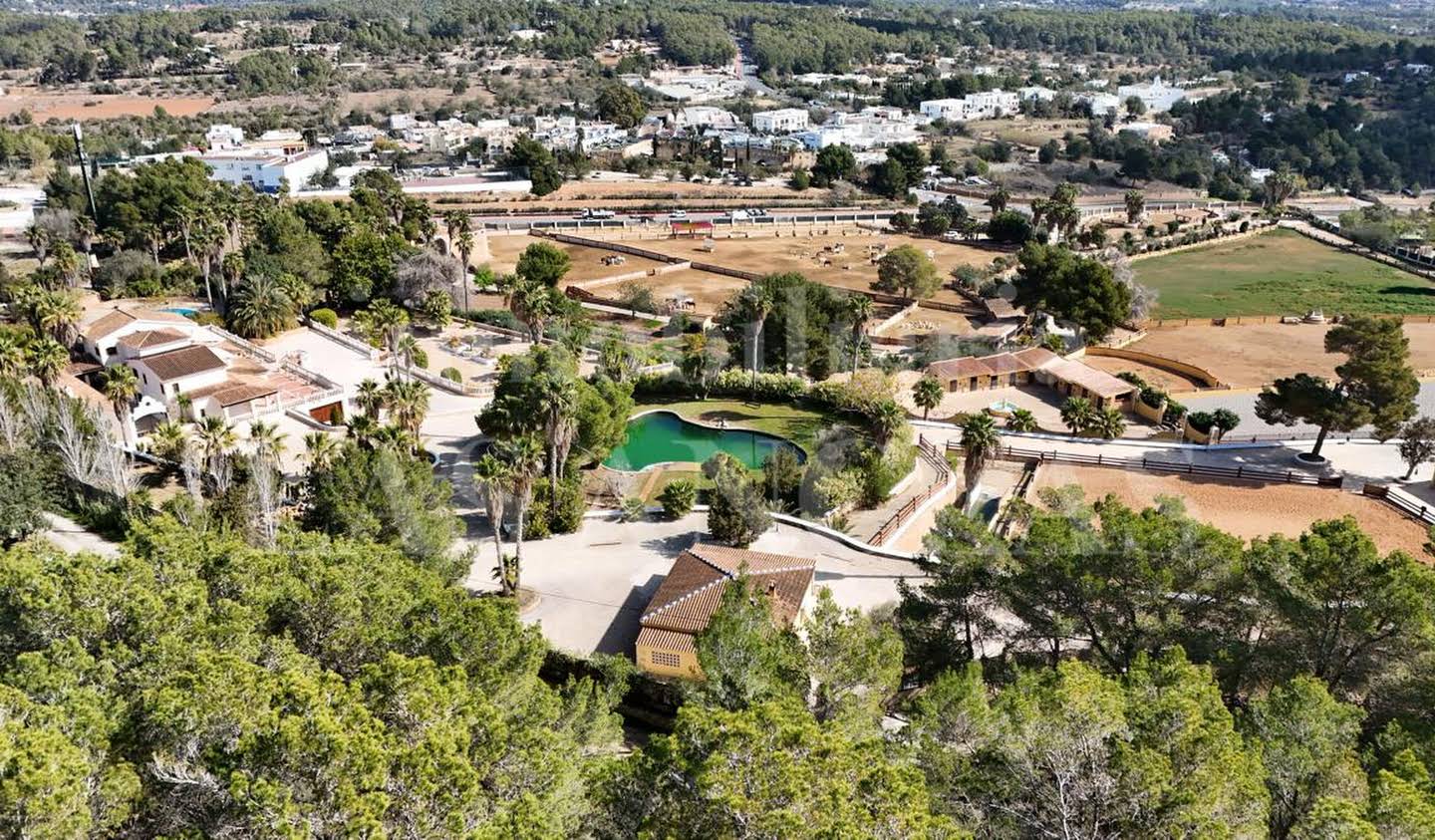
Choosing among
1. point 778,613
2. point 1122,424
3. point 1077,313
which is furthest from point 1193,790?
point 1077,313

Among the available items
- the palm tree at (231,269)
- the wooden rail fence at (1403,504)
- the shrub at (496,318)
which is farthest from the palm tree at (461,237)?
the wooden rail fence at (1403,504)

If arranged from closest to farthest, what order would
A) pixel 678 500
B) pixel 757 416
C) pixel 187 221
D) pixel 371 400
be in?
pixel 678 500
pixel 371 400
pixel 757 416
pixel 187 221

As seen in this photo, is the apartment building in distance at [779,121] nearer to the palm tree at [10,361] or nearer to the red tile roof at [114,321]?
A: the red tile roof at [114,321]

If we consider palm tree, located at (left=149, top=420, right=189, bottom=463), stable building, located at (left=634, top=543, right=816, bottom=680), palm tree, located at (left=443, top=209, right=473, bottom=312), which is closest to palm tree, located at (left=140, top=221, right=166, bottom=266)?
palm tree, located at (left=443, top=209, right=473, bottom=312)

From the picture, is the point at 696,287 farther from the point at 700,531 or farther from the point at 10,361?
the point at 10,361

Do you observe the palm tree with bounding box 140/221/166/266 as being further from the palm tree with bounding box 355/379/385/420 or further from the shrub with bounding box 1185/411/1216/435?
the shrub with bounding box 1185/411/1216/435

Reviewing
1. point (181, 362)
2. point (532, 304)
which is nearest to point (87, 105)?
point (181, 362)
